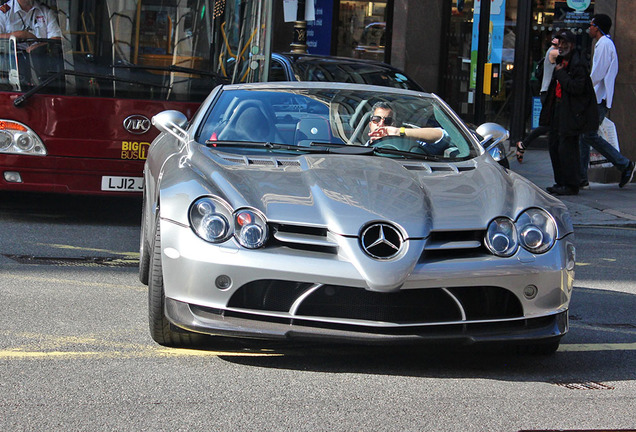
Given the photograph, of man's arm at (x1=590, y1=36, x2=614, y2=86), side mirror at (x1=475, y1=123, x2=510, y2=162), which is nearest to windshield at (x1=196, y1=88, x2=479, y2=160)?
side mirror at (x1=475, y1=123, x2=510, y2=162)

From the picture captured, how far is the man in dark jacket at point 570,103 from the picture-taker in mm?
12461

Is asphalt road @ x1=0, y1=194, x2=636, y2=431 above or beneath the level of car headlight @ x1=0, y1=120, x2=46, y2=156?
beneath

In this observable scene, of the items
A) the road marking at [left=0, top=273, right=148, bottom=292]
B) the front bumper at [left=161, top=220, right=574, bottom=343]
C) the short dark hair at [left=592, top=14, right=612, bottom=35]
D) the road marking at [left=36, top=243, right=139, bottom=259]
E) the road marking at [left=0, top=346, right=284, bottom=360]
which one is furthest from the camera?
the short dark hair at [left=592, top=14, right=612, bottom=35]

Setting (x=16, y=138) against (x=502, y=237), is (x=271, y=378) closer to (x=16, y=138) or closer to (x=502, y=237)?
(x=502, y=237)

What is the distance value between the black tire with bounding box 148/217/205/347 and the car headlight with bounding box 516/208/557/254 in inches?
63.9

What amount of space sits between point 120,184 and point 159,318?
4403 millimetres

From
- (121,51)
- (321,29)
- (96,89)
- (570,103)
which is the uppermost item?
(321,29)

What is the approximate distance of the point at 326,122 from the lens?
254 inches

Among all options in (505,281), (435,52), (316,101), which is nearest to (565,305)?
(505,281)

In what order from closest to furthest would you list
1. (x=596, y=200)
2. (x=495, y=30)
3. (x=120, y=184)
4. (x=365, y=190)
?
(x=365, y=190) → (x=120, y=184) → (x=596, y=200) → (x=495, y=30)

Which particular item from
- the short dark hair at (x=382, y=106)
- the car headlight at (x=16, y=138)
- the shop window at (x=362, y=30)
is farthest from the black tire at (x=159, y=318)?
the shop window at (x=362, y=30)

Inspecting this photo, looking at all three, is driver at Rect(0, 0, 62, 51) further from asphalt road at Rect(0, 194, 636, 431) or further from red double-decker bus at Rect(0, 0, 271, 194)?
asphalt road at Rect(0, 194, 636, 431)

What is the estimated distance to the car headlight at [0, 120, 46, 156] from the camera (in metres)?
9.23

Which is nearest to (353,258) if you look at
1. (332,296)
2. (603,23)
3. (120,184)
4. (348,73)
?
(332,296)
